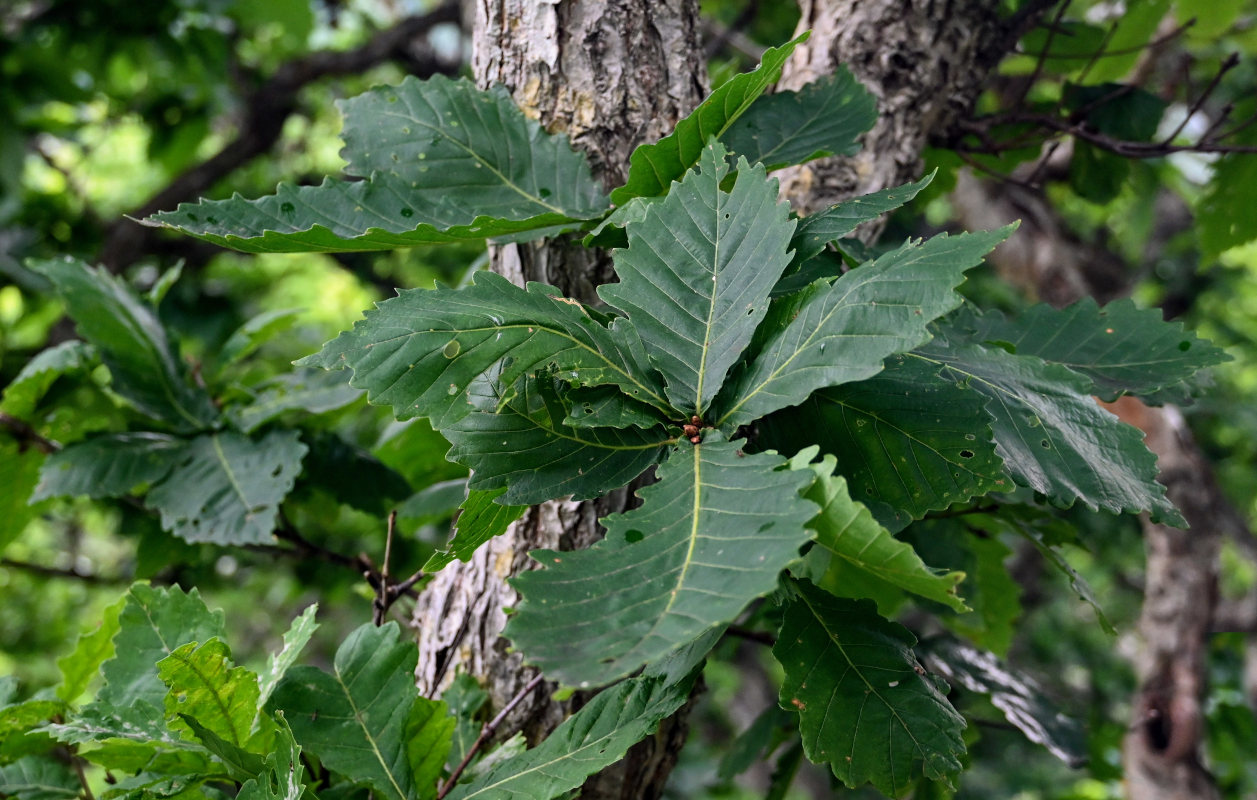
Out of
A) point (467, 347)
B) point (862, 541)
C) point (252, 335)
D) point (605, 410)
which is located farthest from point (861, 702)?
point (252, 335)

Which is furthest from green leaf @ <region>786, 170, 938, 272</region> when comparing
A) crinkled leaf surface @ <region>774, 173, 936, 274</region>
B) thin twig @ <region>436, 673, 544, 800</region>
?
A: thin twig @ <region>436, 673, 544, 800</region>

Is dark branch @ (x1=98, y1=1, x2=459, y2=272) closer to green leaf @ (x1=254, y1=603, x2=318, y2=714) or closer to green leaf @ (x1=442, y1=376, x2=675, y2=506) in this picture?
green leaf @ (x1=254, y1=603, x2=318, y2=714)

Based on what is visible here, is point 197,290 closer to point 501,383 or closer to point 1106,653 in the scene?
point 501,383

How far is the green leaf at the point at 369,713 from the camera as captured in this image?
854 mm

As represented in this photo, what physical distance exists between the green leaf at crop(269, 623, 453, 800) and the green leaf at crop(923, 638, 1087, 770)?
0.78m

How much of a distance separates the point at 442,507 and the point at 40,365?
24.9 inches

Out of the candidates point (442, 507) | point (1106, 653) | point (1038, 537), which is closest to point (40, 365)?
point (442, 507)

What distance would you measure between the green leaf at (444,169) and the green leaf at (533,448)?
22 cm

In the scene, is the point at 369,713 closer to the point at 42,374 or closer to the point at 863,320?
the point at 863,320

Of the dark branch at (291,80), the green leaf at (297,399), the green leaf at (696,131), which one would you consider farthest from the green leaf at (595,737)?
the dark branch at (291,80)

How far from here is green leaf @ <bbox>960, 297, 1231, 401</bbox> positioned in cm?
93

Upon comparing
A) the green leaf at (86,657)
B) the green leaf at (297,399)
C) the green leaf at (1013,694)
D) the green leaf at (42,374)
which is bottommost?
the green leaf at (1013,694)

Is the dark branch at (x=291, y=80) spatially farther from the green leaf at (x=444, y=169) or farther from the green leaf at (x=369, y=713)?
the green leaf at (x=369, y=713)

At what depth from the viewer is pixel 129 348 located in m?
1.34
